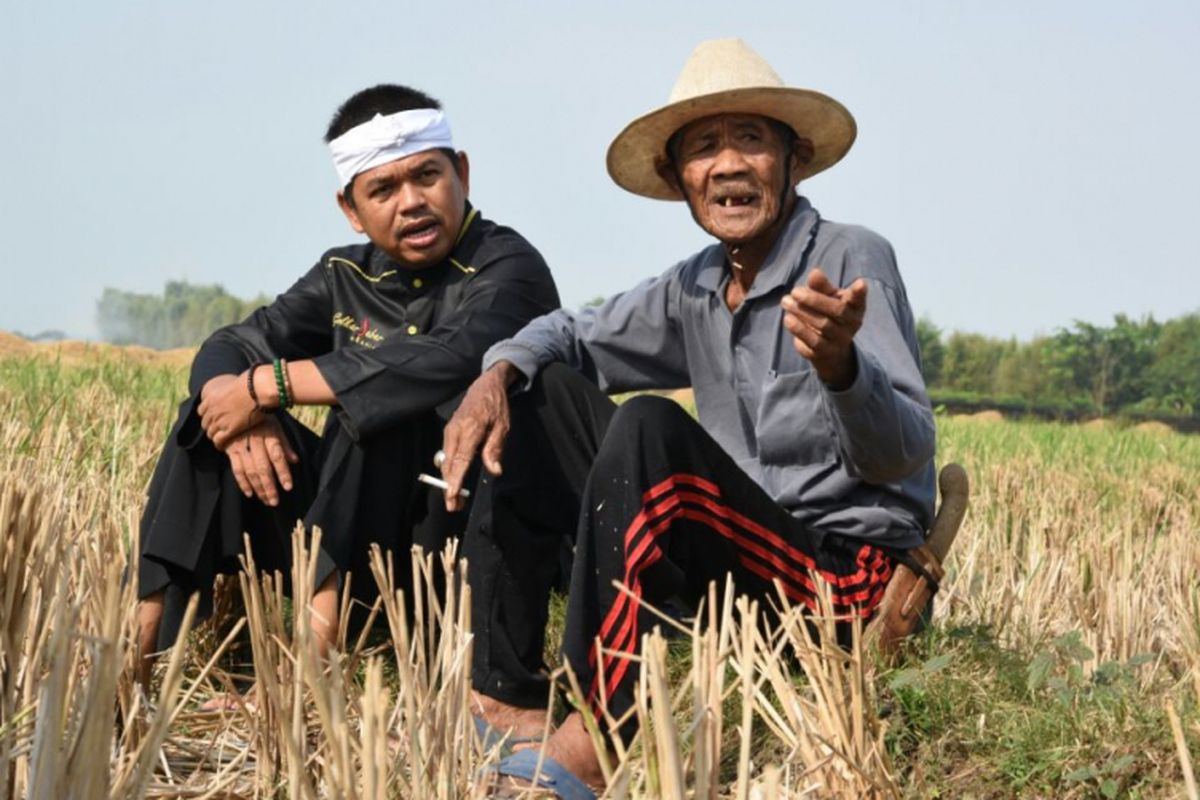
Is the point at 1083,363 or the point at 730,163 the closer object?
the point at 730,163

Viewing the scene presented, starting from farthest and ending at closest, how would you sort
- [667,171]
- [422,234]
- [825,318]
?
[422,234] → [667,171] → [825,318]

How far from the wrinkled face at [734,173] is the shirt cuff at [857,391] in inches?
25.5

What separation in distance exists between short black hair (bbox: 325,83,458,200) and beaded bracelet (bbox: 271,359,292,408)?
559 mm

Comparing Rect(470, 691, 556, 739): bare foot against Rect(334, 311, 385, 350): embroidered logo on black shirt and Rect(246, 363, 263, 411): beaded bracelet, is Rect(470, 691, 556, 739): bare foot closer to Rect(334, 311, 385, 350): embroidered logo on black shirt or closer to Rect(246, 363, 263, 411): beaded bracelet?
Rect(246, 363, 263, 411): beaded bracelet

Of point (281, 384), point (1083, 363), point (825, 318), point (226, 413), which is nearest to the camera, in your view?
point (825, 318)

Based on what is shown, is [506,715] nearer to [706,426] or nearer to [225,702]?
[225,702]

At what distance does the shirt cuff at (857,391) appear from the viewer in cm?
298

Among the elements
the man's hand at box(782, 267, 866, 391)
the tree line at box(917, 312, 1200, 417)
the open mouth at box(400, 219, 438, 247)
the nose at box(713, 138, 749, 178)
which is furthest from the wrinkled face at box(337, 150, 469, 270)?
the tree line at box(917, 312, 1200, 417)

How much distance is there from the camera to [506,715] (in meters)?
3.49

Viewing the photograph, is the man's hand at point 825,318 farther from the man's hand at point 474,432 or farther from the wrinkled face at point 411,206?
the wrinkled face at point 411,206

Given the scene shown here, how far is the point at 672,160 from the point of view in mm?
3965

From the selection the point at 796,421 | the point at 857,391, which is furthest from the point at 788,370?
the point at 857,391

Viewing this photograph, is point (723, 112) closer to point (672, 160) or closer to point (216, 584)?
point (672, 160)

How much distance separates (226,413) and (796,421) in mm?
1303
